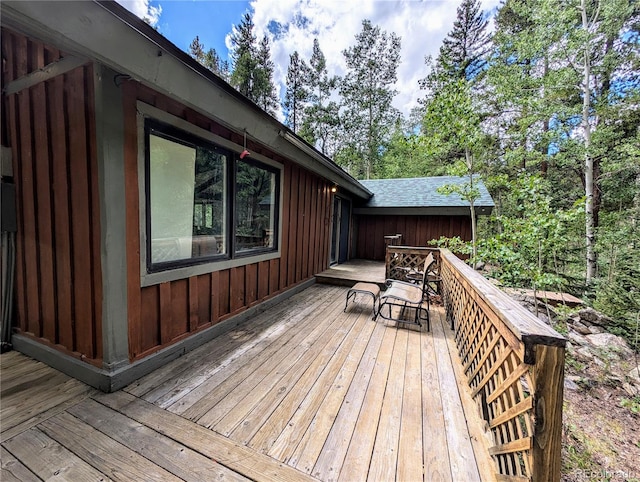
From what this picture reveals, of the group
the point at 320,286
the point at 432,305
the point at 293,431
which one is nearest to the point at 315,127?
the point at 320,286

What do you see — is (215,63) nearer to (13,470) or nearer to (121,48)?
(121,48)

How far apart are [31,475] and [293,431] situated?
1.37 metres

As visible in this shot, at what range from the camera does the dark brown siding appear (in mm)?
2000

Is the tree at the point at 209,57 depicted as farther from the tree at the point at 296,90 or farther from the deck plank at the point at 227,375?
the deck plank at the point at 227,375

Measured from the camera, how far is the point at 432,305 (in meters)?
4.70

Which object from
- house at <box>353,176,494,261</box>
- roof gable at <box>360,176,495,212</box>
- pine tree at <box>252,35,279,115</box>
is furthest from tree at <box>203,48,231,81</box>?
house at <box>353,176,494,261</box>

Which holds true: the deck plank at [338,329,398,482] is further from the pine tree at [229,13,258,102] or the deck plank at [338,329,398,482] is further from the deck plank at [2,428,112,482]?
the pine tree at [229,13,258,102]

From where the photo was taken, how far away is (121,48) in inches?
56.2

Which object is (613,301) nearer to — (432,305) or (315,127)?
(432,305)

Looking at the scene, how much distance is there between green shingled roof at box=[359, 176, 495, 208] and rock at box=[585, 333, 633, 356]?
149 inches

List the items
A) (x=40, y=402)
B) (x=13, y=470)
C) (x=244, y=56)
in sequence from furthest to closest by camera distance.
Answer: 1. (x=244, y=56)
2. (x=40, y=402)
3. (x=13, y=470)

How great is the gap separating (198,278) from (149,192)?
997mm

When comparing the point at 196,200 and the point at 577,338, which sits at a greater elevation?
the point at 196,200

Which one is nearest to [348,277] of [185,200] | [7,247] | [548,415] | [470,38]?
[185,200]
